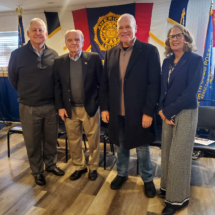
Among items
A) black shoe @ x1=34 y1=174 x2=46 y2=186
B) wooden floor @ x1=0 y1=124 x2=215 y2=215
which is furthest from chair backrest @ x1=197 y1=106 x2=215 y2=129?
black shoe @ x1=34 y1=174 x2=46 y2=186

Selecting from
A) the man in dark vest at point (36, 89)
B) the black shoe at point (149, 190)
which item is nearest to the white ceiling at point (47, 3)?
the man in dark vest at point (36, 89)

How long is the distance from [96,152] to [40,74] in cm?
104

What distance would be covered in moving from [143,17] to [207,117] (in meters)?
2.13

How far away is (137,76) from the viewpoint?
1.60 m

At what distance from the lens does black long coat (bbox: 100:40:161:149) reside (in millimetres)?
1592

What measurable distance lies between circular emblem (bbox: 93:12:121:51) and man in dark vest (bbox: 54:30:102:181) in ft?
6.43

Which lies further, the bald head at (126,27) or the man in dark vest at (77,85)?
the man in dark vest at (77,85)

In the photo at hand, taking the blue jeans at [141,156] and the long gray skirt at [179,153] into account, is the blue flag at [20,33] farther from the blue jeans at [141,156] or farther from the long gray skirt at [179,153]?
the long gray skirt at [179,153]

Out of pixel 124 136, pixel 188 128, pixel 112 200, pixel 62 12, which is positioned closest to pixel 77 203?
pixel 112 200

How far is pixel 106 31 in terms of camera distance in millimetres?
3730

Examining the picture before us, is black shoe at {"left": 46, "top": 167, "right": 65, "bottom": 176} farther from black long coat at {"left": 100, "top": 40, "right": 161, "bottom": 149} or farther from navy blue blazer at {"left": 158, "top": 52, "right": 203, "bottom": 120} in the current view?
navy blue blazer at {"left": 158, "top": 52, "right": 203, "bottom": 120}

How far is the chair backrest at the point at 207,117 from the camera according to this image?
245 cm

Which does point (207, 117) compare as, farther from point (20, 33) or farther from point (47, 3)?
point (20, 33)

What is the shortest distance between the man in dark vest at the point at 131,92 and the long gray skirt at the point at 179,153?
0.20m
